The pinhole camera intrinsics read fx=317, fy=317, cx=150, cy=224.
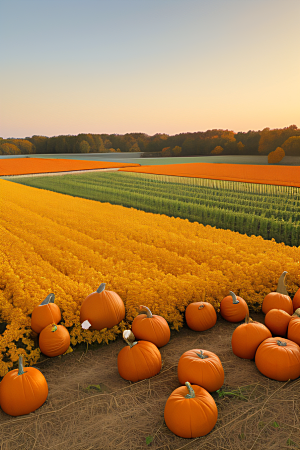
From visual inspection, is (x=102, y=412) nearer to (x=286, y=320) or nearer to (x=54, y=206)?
(x=286, y=320)

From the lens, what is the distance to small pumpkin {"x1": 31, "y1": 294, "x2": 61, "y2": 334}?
540 centimetres

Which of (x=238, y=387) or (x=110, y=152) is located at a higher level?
(x=110, y=152)

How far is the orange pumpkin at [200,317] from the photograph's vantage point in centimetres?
577

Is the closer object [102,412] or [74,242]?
[102,412]

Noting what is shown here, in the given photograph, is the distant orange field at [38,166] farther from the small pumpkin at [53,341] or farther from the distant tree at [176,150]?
the small pumpkin at [53,341]

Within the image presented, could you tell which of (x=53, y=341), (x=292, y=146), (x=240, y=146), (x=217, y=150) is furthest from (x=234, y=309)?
(x=217, y=150)

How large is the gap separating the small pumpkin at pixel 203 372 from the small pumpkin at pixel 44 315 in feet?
7.97

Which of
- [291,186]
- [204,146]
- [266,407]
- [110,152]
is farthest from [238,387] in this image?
[110,152]

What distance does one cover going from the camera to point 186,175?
35.7m

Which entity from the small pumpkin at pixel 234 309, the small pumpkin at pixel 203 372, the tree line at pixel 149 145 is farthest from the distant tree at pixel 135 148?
the small pumpkin at pixel 203 372

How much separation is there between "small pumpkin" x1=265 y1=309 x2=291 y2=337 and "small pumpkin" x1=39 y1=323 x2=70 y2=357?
3488 mm

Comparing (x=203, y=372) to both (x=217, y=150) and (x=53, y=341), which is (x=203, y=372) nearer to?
(x=53, y=341)

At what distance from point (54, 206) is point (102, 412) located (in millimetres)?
13845

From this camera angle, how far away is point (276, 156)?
43.7m
